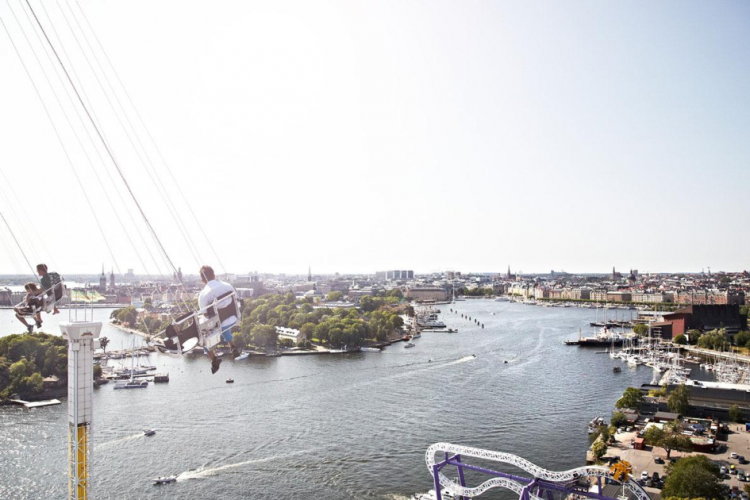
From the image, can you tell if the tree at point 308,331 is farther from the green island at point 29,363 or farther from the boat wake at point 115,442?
the boat wake at point 115,442

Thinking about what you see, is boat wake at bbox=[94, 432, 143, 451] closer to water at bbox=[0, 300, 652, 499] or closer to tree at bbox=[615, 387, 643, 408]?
water at bbox=[0, 300, 652, 499]

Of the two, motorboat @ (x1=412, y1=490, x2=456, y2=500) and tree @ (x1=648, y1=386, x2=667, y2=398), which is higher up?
tree @ (x1=648, y1=386, x2=667, y2=398)

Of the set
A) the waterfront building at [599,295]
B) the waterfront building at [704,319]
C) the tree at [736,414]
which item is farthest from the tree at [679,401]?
the waterfront building at [599,295]

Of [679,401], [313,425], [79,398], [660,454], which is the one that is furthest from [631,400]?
[79,398]

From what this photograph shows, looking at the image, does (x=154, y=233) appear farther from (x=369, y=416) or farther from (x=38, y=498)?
(x=369, y=416)

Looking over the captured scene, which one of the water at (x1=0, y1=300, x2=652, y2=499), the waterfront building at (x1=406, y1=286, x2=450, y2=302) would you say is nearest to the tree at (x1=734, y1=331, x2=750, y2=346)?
the water at (x1=0, y1=300, x2=652, y2=499)

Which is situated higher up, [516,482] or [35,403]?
[516,482]

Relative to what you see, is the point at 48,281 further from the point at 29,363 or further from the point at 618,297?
the point at 618,297
